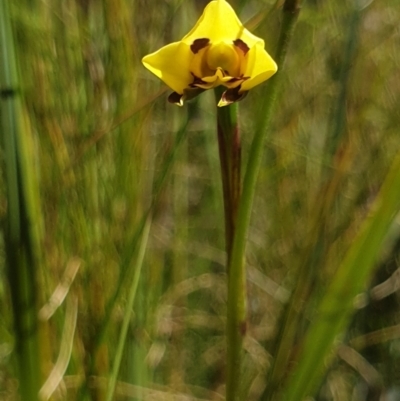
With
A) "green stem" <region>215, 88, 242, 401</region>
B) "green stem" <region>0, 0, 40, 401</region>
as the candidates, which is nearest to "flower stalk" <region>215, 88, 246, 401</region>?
"green stem" <region>215, 88, 242, 401</region>

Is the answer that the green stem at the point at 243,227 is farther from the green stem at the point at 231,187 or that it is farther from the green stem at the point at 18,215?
the green stem at the point at 18,215

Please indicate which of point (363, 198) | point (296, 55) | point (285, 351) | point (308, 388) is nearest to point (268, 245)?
point (363, 198)

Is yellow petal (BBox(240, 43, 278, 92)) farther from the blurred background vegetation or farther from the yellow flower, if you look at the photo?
the blurred background vegetation

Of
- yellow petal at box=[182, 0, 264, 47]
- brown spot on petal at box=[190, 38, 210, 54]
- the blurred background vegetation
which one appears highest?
yellow petal at box=[182, 0, 264, 47]

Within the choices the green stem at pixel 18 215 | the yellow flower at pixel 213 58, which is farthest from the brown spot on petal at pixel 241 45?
the green stem at pixel 18 215

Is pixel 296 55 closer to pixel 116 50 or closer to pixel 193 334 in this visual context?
pixel 116 50

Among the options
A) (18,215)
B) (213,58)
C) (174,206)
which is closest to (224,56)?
(213,58)

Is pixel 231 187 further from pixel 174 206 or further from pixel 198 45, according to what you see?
pixel 174 206
